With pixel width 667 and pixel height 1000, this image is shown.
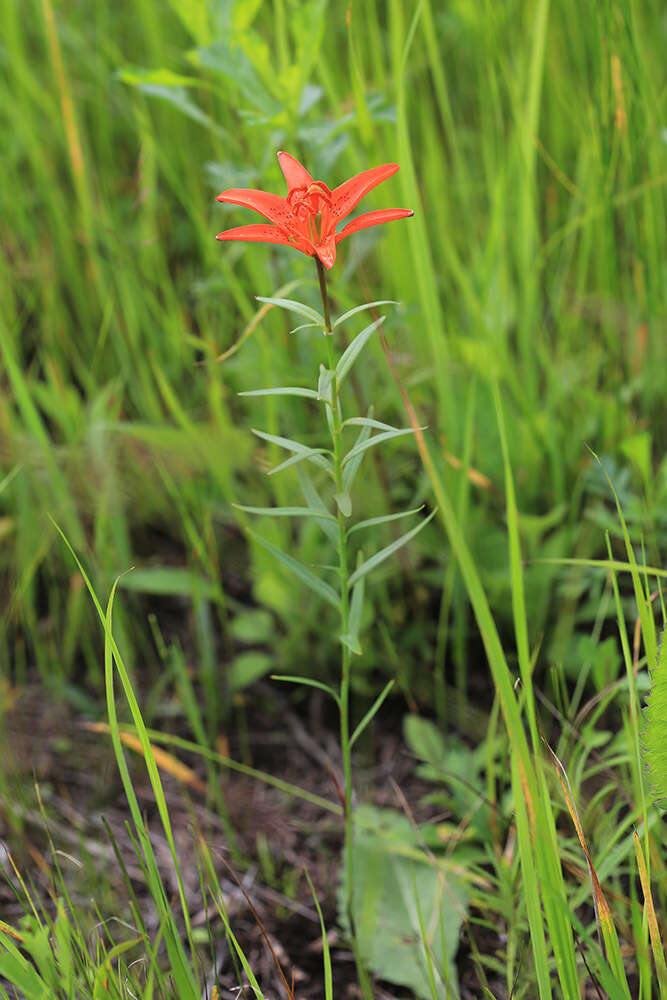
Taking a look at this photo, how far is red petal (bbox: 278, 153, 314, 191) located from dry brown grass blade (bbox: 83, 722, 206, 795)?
71 cm

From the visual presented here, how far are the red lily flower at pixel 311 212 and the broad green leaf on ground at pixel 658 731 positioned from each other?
421 mm

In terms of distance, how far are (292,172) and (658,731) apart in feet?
1.81

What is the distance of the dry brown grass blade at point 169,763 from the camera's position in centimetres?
103

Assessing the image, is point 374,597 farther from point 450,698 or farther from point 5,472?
point 5,472

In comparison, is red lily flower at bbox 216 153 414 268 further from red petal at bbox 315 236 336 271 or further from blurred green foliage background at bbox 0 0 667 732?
blurred green foliage background at bbox 0 0 667 732

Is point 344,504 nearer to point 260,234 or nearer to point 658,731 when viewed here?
point 260,234

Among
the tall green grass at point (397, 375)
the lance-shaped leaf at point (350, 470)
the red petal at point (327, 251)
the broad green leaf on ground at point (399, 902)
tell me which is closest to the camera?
the red petal at point (327, 251)

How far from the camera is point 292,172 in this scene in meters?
0.63

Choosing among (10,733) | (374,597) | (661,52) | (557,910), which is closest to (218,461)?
(374,597)

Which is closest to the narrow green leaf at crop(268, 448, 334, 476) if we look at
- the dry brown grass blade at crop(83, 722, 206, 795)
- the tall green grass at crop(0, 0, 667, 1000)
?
the tall green grass at crop(0, 0, 667, 1000)

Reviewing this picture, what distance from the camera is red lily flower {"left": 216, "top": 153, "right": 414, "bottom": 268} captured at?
1.88ft

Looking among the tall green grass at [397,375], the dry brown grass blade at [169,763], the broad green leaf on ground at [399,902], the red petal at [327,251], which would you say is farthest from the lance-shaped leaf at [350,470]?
the dry brown grass blade at [169,763]

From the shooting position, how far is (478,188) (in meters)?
1.57

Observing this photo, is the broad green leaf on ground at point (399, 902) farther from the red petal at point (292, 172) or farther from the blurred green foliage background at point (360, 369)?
the red petal at point (292, 172)
